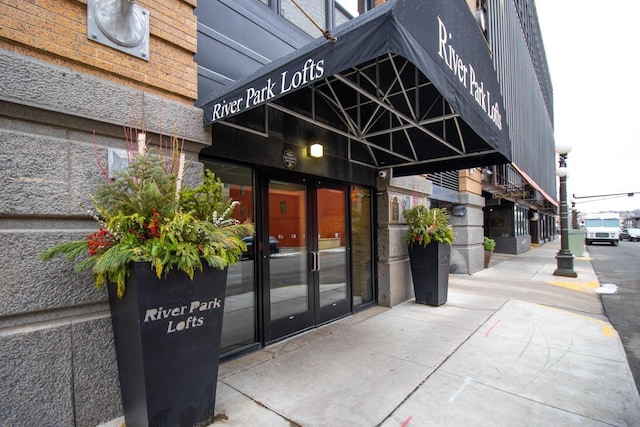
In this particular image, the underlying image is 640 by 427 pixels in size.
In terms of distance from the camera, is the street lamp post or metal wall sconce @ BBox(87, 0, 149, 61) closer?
metal wall sconce @ BBox(87, 0, 149, 61)

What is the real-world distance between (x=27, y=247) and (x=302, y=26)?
484cm

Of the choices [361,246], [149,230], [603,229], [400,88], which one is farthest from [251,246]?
[603,229]

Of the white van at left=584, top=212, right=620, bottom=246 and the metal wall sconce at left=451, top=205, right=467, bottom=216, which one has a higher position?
the metal wall sconce at left=451, top=205, right=467, bottom=216

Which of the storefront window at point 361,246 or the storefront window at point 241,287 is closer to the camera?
the storefront window at point 241,287

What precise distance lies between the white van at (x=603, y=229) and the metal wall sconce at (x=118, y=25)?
1519 inches

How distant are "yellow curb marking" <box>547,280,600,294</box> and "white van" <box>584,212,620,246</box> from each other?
26.8m

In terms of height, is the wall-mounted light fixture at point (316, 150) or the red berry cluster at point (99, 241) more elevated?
the wall-mounted light fixture at point (316, 150)

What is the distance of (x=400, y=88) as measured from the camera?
4.86 metres

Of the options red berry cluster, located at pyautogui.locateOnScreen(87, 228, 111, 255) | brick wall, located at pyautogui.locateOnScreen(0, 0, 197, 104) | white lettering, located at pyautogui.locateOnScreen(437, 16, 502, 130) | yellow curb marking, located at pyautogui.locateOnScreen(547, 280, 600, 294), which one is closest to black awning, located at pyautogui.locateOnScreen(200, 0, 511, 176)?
white lettering, located at pyautogui.locateOnScreen(437, 16, 502, 130)

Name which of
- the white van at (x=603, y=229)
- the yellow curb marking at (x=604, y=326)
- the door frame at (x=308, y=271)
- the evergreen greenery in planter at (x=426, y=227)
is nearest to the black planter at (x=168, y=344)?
the door frame at (x=308, y=271)

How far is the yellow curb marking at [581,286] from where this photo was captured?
877 centimetres

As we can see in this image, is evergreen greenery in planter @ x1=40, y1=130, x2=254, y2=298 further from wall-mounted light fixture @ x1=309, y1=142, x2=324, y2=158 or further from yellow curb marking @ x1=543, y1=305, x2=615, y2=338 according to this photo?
yellow curb marking @ x1=543, y1=305, x2=615, y2=338

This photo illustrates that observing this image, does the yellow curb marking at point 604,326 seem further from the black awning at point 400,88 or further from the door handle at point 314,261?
the door handle at point 314,261

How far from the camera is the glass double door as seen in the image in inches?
184
